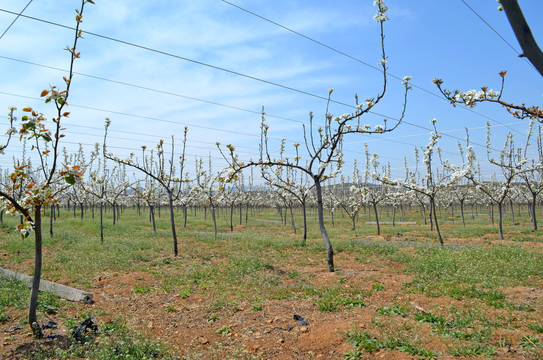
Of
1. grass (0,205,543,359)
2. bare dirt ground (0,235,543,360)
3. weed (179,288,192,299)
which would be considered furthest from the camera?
weed (179,288,192,299)

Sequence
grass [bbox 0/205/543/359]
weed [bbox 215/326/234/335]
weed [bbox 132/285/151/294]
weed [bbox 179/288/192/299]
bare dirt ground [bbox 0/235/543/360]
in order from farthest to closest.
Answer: weed [bbox 132/285/151/294], weed [bbox 179/288/192/299], weed [bbox 215/326/234/335], grass [bbox 0/205/543/359], bare dirt ground [bbox 0/235/543/360]

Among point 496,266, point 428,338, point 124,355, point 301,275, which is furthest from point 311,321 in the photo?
point 496,266

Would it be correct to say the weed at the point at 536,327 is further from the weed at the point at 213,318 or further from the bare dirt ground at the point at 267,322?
the weed at the point at 213,318

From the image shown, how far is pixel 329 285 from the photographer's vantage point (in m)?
9.45

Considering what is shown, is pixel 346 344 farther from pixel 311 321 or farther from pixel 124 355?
pixel 124 355

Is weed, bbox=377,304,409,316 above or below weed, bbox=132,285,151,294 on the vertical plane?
above

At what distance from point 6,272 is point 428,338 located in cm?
1150

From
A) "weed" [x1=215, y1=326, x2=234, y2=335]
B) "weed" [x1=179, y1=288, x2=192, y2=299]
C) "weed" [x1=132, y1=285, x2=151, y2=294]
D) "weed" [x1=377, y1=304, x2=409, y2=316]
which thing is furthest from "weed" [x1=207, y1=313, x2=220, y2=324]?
"weed" [x1=377, y1=304, x2=409, y2=316]

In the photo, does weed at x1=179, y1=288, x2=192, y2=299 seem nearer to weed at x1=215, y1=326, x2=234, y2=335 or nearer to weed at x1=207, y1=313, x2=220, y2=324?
weed at x1=207, y1=313, x2=220, y2=324

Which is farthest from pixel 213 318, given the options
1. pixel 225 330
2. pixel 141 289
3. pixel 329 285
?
pixel 329 285

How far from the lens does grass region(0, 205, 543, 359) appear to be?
5500mm

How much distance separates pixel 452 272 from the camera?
399 inches

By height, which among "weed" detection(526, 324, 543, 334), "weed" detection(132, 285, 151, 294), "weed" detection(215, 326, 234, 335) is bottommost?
"weed" detection(215, 326, 234, 335)

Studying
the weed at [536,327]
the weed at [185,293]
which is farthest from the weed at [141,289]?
the weed at [536,327]
